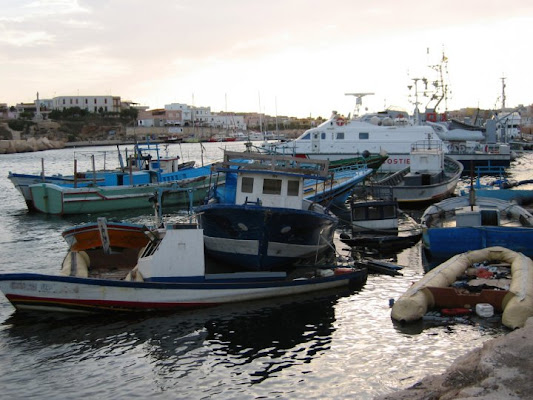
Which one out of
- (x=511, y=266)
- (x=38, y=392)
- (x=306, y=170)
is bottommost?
(x=38, y=392)

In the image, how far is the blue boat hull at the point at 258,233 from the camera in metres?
17.9

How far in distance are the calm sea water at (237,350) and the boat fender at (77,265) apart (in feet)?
6.46

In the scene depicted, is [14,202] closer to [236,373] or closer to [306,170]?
[306,170]

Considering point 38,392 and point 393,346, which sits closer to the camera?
point 38,392

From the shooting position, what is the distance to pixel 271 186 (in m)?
19.6

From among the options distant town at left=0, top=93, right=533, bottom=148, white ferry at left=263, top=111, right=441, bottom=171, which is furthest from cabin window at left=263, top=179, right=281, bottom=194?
distant town at left=0, top=93, right=533, bottom=148

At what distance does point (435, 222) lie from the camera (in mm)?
24375

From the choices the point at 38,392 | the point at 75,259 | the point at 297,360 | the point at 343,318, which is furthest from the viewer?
the point at 75,259

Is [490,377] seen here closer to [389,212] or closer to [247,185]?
[247,185]

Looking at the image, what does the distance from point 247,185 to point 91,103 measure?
584 ft

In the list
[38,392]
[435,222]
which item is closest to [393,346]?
[38,392]

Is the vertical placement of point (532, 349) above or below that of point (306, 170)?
below

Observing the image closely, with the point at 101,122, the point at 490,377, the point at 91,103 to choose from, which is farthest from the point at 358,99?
the point at 91,103

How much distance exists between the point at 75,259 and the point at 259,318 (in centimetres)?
678
